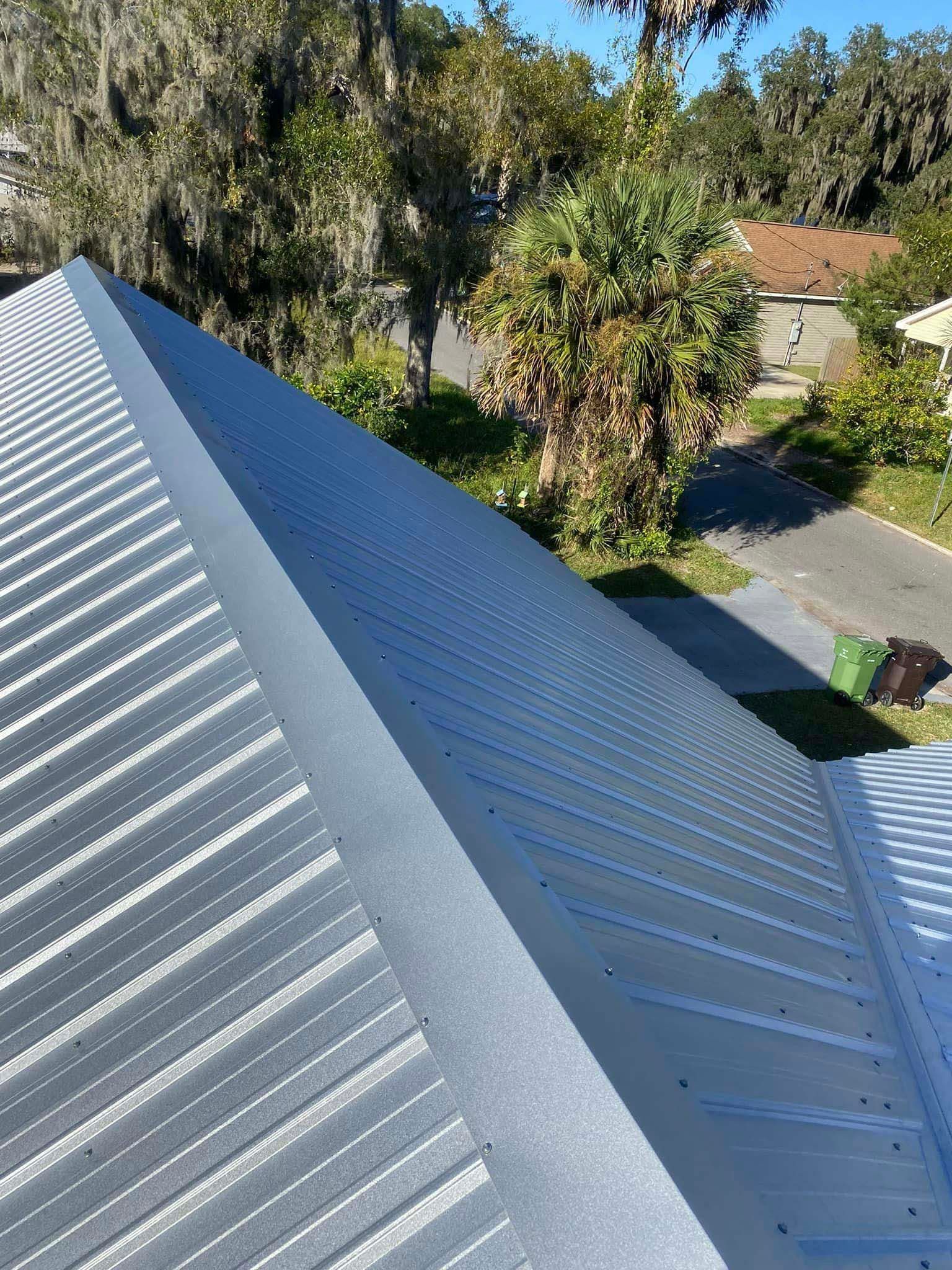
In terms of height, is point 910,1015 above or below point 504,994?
below

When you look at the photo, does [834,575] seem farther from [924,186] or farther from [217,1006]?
[924,186]

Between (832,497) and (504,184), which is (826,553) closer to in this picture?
(832,497)

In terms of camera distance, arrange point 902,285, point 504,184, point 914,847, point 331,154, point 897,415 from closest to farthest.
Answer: point 914,847
point 331,154
point 504,184
point 897,415
point 902,285

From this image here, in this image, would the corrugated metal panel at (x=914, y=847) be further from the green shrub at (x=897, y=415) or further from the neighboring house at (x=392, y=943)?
the green shrub at (x=897, y=415)

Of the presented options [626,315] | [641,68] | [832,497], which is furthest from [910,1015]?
[641,68]

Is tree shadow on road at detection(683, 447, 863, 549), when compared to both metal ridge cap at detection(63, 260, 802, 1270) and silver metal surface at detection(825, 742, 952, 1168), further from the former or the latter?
metal ridge cap at detection(63, 260, 802, 1270)

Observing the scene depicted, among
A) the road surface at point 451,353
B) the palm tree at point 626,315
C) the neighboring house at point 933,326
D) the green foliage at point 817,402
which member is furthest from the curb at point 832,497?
the road surface at point 451,353
